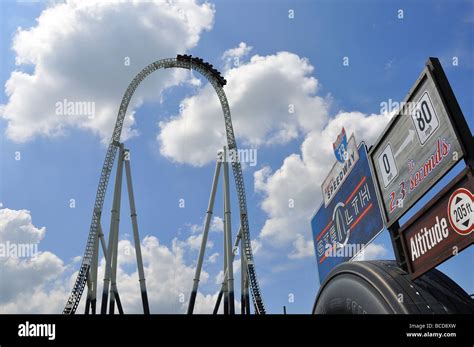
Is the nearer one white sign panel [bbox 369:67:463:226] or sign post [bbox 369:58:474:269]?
sign post [bbox 369:58:474:269]

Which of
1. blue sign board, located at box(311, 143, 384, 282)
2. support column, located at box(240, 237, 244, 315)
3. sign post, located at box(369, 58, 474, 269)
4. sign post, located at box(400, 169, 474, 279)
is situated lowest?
sign post, located at box(400, 169, 474, 279)

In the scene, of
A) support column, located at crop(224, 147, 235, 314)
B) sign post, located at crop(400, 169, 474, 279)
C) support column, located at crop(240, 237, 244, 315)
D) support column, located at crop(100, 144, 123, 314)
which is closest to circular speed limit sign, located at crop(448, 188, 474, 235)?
sign post, located at crop(400, 169, 474, 279)

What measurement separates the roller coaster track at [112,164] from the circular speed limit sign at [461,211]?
958 inches

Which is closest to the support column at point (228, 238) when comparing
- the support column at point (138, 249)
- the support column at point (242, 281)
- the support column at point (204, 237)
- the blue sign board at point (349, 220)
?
the support column at point (204, 237)

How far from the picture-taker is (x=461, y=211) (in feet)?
16.6

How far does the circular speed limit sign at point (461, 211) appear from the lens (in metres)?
4.92

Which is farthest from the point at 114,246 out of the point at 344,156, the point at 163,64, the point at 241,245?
the point at 344,156

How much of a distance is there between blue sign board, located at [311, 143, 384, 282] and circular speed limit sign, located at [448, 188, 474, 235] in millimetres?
4264

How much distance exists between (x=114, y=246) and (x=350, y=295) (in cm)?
2396

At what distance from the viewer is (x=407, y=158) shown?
6430 millimetres

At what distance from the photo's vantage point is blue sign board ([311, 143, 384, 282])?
10668 millimetres

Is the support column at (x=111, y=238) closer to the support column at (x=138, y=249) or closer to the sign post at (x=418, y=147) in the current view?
the support column at (x=138, y=249)

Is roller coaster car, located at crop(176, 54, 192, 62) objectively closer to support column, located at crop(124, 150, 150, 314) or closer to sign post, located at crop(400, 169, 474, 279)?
support column, located at crop(124, 150, 150, 314)
